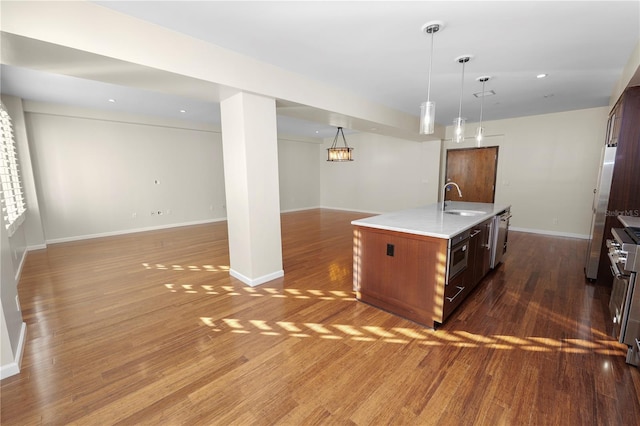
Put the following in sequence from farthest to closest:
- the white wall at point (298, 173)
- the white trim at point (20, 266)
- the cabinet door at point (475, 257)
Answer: the white wall at point (298, 173), the white trim at point (20, 266), the cabinet door at point (475, 257)

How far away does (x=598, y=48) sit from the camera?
2.67 metres

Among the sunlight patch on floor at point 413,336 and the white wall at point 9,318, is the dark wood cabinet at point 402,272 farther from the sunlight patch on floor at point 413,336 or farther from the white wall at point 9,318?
the white wall at point 9,318

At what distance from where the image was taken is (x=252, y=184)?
3.04 m

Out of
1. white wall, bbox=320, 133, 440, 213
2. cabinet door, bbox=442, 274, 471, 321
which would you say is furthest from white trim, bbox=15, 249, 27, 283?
white wall, bbox=320, 133, 440, 213

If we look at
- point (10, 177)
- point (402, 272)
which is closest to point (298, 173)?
point (10, 177)

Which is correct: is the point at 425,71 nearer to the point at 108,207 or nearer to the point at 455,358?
the point at 455,358

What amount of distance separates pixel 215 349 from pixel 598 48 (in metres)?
4.57

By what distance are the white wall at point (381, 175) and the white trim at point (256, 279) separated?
5.44 metres

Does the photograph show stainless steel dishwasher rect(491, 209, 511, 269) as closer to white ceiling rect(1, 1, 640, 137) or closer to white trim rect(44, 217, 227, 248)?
white ceiling rect(1, 1, 640, 137)

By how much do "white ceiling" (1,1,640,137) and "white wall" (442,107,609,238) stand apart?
1.12m

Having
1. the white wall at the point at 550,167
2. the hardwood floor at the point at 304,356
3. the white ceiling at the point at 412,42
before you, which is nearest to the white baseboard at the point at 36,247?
the hardwood floor at the point at 304,356

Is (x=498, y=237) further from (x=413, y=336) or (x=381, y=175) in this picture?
(x=381, y=175)

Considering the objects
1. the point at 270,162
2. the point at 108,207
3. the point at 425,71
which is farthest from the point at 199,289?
the point at 108,207

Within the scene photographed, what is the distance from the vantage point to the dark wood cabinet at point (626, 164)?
113 inches
